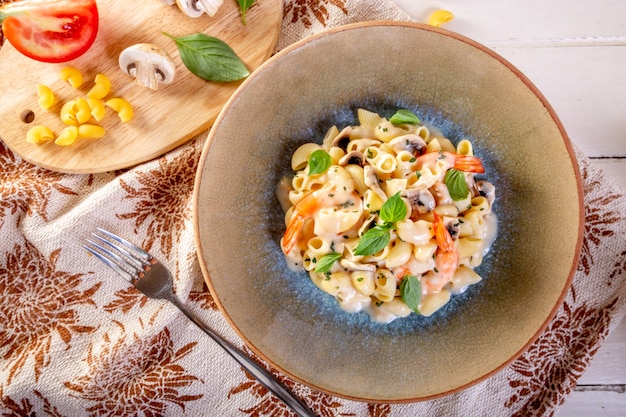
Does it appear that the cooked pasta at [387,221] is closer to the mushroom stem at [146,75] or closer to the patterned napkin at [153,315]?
the patterned napkin at [153,315]

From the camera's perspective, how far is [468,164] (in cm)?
181

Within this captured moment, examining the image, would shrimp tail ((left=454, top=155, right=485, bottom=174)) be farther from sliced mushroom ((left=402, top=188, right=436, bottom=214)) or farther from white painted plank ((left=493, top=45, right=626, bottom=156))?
white painted plank ((left=493, top=45, right=626, bottom=156))

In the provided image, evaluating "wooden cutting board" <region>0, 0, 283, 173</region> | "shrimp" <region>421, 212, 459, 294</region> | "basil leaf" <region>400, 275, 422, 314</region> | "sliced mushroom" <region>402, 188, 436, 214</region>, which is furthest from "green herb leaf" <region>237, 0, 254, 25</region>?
"basil leaf" <region>400, 275, 422, 314</region>

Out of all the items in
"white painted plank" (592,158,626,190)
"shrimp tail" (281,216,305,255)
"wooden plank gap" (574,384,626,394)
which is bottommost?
"wooden plank gap" (574,384,626,394)

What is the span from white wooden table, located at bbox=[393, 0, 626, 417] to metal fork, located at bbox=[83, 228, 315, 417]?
1274 mm

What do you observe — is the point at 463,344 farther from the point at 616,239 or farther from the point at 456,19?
the point at 456,19

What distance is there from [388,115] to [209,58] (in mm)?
715

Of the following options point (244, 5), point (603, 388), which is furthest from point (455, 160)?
point (603, 388)

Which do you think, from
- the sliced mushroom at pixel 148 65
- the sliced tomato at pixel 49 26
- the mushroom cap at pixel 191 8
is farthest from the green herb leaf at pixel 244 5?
the sliced tomato at pixel 49 26

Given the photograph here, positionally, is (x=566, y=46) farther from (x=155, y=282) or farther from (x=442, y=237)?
(x=155, y=282)

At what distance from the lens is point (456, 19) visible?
7.20 ft

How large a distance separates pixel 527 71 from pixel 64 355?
7.21 ft

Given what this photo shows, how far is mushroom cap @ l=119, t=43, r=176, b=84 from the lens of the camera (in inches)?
78.1

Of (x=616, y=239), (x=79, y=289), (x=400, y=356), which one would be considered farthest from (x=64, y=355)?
(x=616, y=239)
